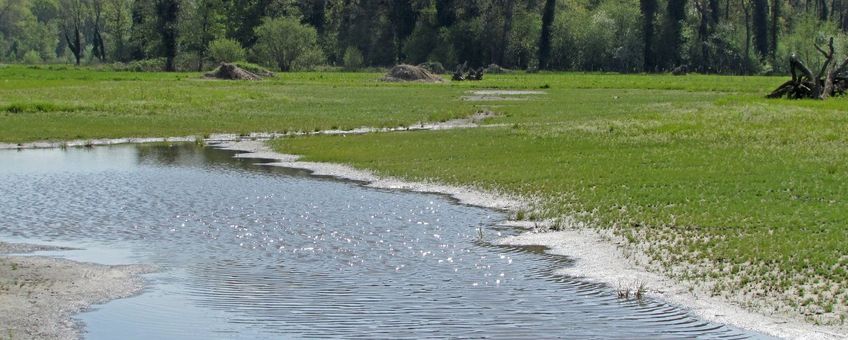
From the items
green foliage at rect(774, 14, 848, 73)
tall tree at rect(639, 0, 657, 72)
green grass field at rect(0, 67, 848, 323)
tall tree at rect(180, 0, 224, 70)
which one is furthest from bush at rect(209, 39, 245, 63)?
green foliage at rect(774, 14, 848, 73)

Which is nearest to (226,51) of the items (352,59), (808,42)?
(352,59)

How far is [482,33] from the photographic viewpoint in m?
130

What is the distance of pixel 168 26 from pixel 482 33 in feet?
118

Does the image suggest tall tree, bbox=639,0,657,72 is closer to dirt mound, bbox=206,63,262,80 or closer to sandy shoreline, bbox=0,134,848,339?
dirt mound, bbox=206,63,262,80

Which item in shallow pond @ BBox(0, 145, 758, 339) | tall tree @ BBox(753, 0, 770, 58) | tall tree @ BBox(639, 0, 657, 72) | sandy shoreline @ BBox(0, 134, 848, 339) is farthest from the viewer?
tall tree @ BBox(639, 0, 657, 72)

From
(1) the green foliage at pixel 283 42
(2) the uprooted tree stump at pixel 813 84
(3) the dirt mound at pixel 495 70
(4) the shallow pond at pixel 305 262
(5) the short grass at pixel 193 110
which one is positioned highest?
(1) the green foliage at pixel 283 42

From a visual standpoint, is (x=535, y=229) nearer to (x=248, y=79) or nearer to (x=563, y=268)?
(x=563, y=268)

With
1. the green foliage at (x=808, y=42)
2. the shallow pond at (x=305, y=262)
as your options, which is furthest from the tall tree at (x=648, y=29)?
the shallow pond at (x=305, y=262)

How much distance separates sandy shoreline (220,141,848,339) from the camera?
552 inches

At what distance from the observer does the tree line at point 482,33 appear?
11906 cm

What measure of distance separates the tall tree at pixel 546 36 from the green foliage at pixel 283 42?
25.8 meters

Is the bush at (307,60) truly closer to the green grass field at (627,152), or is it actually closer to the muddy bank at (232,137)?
the green grass field at (627,152)

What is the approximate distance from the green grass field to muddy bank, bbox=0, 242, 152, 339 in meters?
8.73

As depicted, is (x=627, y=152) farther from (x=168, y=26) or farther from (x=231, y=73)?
(x=168, y=26)
